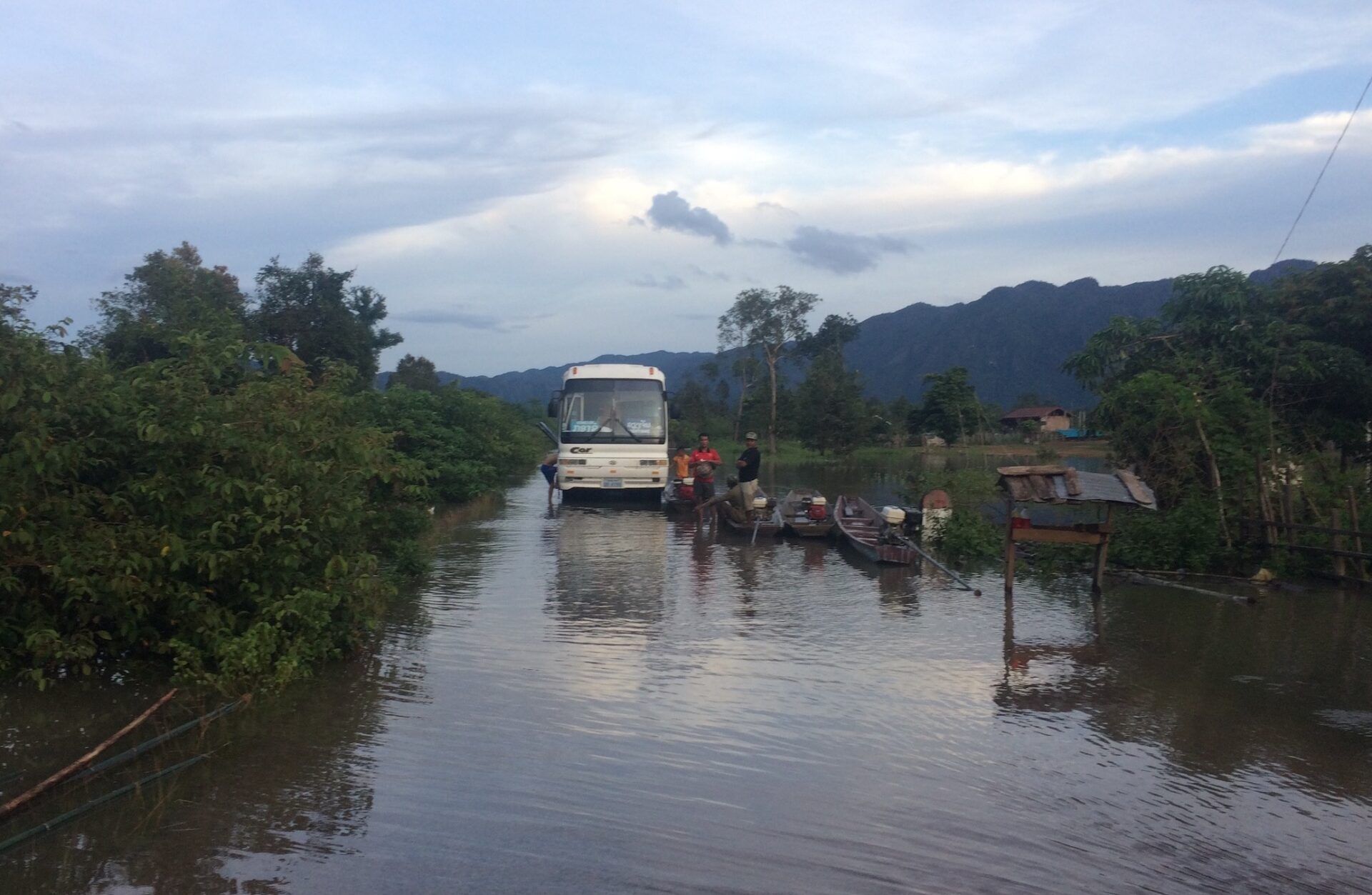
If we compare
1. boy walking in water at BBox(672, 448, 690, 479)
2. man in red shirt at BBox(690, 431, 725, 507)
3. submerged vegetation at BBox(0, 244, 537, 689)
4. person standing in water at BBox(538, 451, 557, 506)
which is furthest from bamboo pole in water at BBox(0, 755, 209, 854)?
boy walking in water at BBox(672, 448, 690, 479)

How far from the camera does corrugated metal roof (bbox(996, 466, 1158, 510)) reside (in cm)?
1177

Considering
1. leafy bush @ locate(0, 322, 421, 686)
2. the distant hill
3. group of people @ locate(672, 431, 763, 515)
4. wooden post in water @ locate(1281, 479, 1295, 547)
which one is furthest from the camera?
the distant hill

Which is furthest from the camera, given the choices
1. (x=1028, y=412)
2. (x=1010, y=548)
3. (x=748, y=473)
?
(x=1028, y=412)

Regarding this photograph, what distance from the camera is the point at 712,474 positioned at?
21.0 meters

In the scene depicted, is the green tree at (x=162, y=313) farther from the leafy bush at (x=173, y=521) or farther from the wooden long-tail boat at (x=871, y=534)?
the wooden long-tail boat at (x=871, y=534)

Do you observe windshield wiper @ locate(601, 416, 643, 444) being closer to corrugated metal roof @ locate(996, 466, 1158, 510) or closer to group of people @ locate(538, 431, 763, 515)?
group of people @ locate(538, 431, 763, 515)

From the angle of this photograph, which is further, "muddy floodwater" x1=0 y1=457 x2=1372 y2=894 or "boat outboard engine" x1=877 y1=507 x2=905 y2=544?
"boat outboard engine" x1=877 y1=507 x2=905 y2=544

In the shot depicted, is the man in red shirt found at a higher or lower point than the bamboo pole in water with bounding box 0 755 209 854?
higher

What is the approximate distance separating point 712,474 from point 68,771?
15.9m

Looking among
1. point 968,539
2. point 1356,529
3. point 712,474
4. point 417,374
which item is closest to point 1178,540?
point 1356,529

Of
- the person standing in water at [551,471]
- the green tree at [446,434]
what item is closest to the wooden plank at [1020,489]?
the green tree at [446,434]

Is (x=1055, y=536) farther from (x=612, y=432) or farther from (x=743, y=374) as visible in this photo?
(x=743, y=374)

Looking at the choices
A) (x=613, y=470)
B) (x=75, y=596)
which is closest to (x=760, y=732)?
(x=75, y=596)

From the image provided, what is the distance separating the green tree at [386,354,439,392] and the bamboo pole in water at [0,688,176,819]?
42.9m
